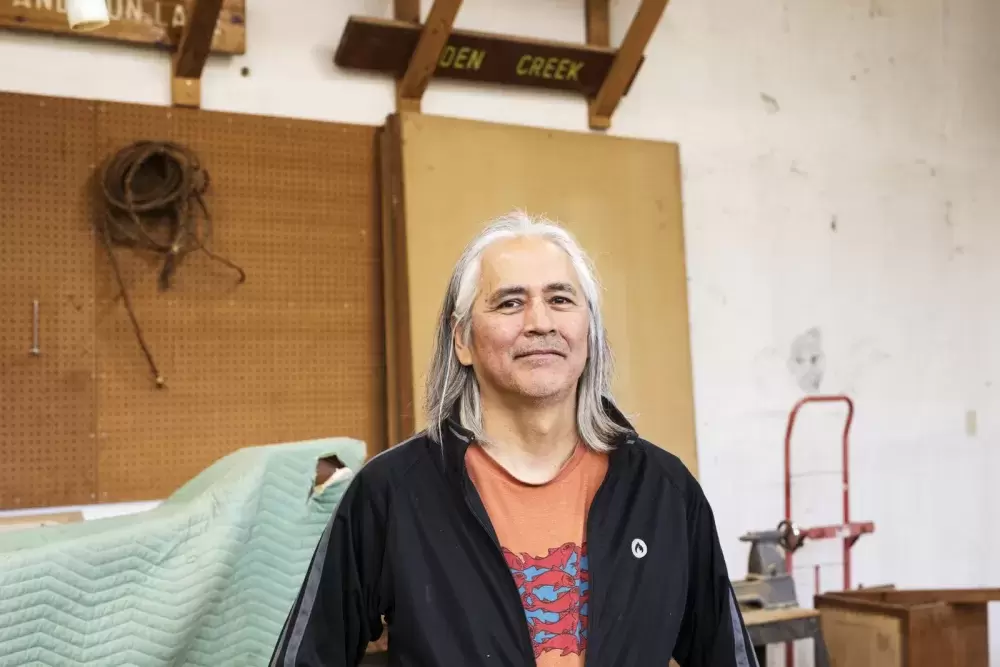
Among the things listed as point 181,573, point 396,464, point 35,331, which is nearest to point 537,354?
point 396,464

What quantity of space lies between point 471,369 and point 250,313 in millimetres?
1397

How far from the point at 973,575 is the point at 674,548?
3072 millimetres

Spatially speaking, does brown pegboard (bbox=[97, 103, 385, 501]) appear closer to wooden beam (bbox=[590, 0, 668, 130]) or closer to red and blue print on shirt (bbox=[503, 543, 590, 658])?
wooden beam (bbox=[590, 0, 668, 130])

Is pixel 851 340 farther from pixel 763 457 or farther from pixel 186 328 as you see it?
pixel 186 328

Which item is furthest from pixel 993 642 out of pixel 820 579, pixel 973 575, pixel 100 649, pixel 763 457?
pixel 100 649

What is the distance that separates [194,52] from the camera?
259 centimetres

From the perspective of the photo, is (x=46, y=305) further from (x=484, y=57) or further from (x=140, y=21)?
(x=484, y=57)

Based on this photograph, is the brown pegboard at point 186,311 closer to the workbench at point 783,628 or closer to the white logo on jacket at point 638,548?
the workbench at point 783,628

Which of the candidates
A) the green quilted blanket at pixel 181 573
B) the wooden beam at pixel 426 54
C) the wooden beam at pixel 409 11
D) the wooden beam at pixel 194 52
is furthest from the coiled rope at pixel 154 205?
the green quilted blanket at pixel 181 573

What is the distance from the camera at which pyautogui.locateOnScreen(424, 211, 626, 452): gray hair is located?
4.85 ft

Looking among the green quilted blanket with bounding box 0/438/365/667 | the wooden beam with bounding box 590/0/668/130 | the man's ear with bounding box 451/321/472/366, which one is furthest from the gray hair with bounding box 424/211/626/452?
the wooden beam with bounding box 590/0/668/130

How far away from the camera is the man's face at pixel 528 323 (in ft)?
4.58

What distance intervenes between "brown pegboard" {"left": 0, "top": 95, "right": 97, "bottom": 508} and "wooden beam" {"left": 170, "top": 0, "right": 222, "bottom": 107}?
0.25 meters

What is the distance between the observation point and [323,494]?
175 cm
